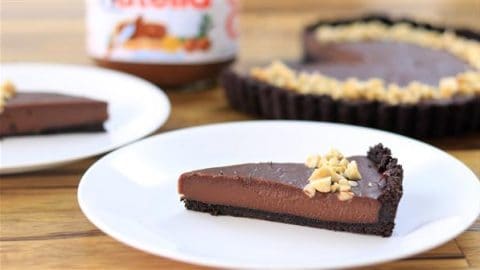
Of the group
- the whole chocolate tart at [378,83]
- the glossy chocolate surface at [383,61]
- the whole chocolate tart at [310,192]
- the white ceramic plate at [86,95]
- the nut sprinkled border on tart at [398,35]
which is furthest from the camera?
the nut sprinkled border on tart at [398,35]

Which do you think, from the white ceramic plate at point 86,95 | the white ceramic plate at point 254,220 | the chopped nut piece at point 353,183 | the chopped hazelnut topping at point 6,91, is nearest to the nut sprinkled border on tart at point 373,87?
the white ceramic plate at point 254,220

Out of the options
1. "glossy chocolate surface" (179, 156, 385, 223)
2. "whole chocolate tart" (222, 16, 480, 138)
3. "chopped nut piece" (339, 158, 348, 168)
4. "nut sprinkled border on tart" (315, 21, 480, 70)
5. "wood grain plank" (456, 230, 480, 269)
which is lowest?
"wood grain plank" (456, 230, 480, 269)

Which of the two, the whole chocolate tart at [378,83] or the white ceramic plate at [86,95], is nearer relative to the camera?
the white ceramic plate at [86,95]

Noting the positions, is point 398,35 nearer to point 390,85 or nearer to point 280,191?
point 390,85

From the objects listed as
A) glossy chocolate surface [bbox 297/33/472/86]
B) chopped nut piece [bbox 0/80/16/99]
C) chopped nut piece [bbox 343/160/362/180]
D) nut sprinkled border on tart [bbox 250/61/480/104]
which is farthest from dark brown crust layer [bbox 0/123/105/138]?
chopped nut piece [bbox 343/160/362/180]

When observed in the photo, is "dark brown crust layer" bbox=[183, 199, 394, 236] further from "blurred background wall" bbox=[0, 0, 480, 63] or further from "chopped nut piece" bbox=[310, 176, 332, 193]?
"blurred background wall" bbox=[0, 0, 480, 63]

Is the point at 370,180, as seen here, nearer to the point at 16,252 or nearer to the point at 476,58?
the point at 16,252

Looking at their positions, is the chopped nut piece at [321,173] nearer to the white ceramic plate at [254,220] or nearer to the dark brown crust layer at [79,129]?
the white ceramic plate at [254,220]

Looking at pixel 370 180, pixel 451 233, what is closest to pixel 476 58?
pixel 370 180
